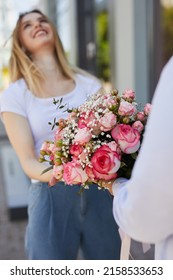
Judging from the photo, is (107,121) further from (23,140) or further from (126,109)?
(23,140)

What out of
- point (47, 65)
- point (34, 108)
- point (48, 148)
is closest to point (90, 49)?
point (47, 65)

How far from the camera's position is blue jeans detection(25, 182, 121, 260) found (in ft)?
6.64

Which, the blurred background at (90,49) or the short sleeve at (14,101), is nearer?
the short sleeve at (14,101)

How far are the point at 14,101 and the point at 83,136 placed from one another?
2.13ft

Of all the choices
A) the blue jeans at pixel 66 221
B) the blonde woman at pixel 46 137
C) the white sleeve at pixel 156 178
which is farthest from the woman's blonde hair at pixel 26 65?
the white sleeve at pixel 156 178

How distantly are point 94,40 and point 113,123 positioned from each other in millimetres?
6107

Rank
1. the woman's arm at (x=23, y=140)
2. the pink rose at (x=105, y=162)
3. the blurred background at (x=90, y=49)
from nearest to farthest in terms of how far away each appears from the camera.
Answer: the pink rose at (x=105, y=162) < the woman's arm at (x=23, y=140) < the blurred background at (x=90, y=49)

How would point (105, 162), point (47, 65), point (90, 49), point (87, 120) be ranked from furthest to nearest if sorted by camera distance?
1. point (90, 49)
2. point (47, 65)
3. point (87, 120)
4. point (105, 162)

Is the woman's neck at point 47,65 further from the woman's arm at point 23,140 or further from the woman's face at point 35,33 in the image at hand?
the woman's arm at point 23,140

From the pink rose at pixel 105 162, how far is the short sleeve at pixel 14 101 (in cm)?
68

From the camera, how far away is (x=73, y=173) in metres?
1.46

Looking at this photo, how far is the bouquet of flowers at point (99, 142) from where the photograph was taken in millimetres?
1413

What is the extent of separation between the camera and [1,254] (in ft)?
11.2
